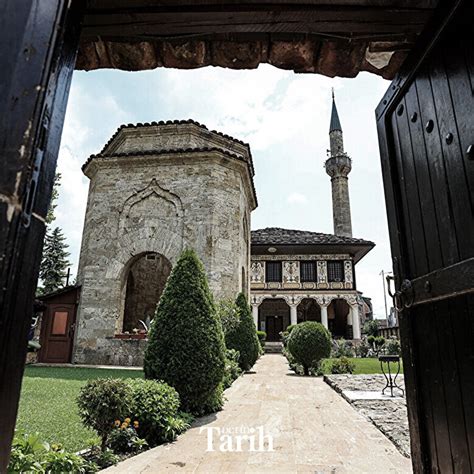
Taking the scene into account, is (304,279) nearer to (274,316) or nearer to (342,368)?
(274,316)

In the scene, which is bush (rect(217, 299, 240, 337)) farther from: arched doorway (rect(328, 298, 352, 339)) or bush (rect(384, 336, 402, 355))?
arched doorway (rect(328, 298, 352, 339))

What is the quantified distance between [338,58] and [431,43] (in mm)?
557

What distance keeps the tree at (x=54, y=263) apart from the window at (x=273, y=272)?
16.6 meters

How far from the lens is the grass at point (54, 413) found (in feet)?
12.9

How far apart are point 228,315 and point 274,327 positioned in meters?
20.1

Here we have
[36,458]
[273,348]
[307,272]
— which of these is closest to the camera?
[36,458]

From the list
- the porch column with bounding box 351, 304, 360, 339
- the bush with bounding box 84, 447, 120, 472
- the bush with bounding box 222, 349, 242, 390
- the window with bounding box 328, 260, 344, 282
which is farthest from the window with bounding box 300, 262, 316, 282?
the bush with bounding box 84, 447, 120, 472

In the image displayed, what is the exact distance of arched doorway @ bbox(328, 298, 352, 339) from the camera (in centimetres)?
2983

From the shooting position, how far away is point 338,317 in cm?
3084

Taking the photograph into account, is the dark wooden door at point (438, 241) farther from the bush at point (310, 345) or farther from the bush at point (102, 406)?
the bush at point (310, 345)

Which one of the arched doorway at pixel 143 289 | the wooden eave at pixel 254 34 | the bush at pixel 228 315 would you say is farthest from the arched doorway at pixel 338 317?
the wooden eave at pixel 254 34

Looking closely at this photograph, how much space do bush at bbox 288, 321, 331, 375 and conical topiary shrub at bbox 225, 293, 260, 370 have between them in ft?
4.59

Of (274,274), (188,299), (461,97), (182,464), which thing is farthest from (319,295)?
(461,97)

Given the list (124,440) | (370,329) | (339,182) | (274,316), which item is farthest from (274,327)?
(124,440)
